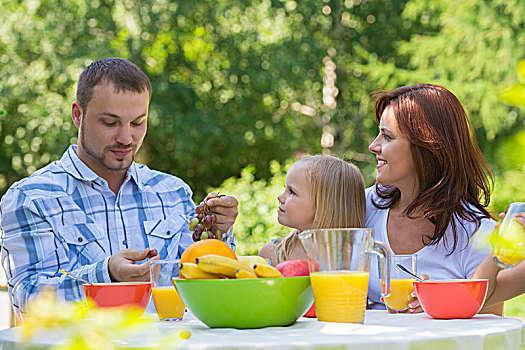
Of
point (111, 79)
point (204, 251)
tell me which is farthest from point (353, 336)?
point (111, 79)

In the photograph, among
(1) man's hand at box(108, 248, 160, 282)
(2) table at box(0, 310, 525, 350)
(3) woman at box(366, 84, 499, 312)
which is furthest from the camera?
(3) woman at box(366, 84, 499, 312)

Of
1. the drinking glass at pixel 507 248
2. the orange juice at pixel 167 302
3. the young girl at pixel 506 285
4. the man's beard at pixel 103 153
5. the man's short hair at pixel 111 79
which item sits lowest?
the young girl at pixel 506 285

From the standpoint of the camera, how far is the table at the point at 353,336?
1.27 metres

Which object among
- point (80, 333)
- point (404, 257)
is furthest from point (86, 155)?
point (80, 333)

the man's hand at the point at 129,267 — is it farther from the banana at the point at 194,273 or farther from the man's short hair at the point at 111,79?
the man's short hair at the point at 111,79

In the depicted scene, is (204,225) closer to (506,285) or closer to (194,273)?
(194,273)

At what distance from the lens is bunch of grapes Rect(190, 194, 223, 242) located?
6.72 feet

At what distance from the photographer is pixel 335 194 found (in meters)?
2.48

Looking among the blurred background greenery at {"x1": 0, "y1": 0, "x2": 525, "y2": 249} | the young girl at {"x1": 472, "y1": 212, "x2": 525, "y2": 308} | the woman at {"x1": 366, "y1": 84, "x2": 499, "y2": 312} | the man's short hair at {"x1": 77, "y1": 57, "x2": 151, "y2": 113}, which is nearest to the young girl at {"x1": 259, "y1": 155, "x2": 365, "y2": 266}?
the woman at {"x1": 366, "y1": 84, "x2": 499, "y2": 312}

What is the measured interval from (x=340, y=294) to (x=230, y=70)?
10.9 m

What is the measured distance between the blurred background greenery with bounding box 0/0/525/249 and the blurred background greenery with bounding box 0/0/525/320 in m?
0.02

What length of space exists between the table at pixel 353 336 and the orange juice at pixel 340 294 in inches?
1.4

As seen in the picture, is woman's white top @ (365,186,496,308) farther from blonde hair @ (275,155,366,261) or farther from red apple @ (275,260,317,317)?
red apple @ (275,260,317,317)

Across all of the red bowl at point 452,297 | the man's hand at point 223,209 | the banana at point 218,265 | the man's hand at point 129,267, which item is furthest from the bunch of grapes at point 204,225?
the red bowl at point 452,297
